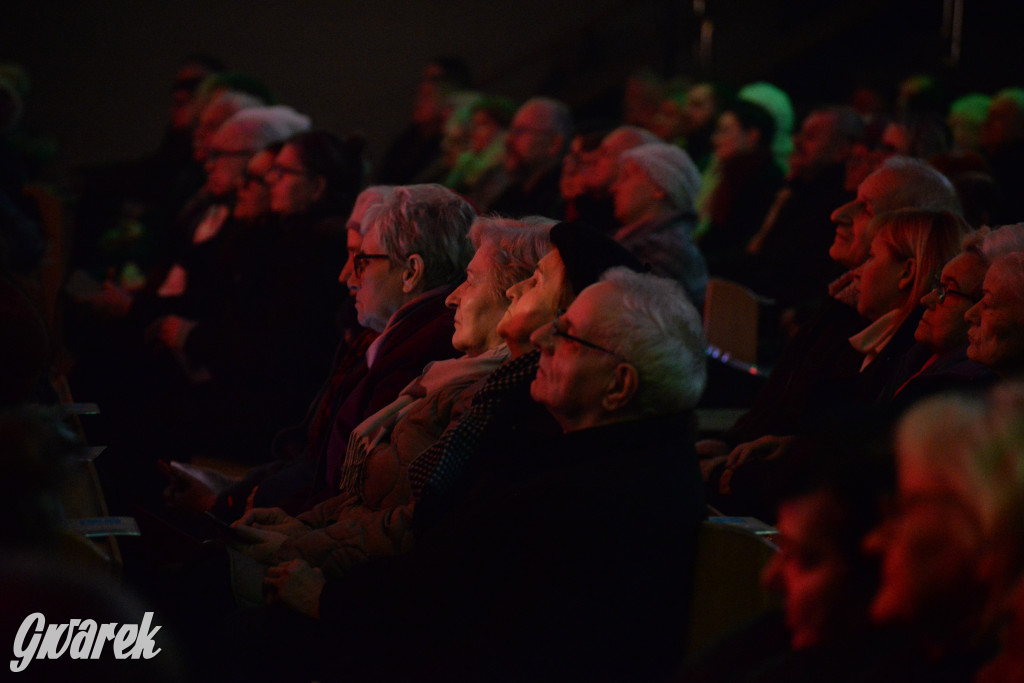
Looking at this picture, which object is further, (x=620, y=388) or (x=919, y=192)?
(x=919, y=192)

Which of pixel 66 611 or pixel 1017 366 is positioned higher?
pixel 66 611

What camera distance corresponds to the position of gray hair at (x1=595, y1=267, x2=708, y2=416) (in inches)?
80.0

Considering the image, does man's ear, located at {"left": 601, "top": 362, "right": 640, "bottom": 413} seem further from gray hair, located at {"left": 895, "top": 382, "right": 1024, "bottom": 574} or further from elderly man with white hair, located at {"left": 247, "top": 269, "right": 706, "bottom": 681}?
gray hair, located at {"left": 895, "top": 382, "right": 1024, "bottom": 574}

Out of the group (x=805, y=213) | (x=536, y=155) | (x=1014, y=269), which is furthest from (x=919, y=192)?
(x=536, y=155)

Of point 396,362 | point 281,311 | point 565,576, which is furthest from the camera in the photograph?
point 281,311

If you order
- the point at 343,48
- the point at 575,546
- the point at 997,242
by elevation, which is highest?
the point at 997,242

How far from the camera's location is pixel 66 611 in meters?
1.20

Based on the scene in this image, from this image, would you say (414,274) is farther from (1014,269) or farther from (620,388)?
(1014,269)

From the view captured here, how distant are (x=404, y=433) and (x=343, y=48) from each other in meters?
8.81

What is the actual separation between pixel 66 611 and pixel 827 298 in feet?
9.47

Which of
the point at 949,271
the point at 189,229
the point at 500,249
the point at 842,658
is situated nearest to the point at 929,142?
the point at 949,271

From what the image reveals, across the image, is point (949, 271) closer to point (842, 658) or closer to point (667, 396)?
point (667, 396)

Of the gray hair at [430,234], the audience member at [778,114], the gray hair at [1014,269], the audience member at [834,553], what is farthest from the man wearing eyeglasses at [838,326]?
the audience member at [778,114]

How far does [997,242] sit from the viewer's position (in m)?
2.71
